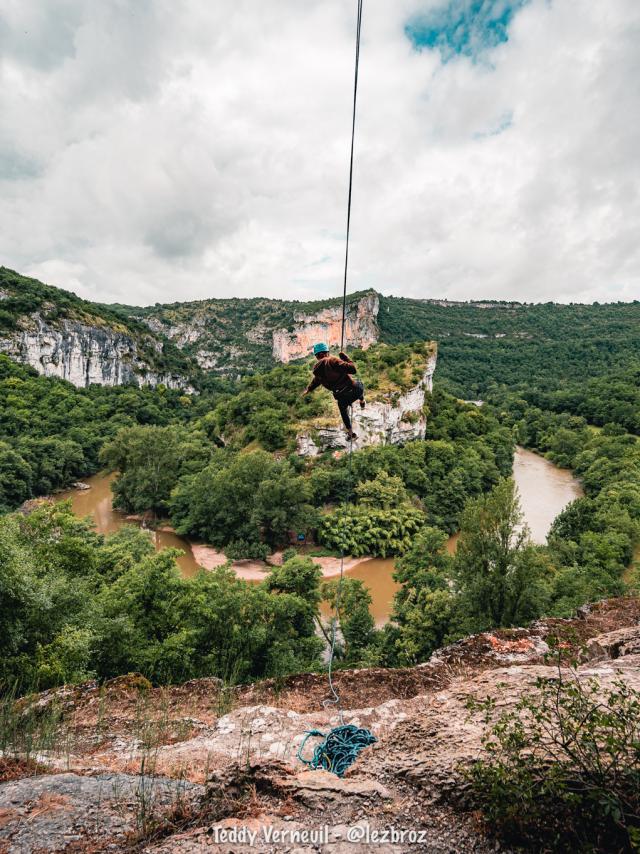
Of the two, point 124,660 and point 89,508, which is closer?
point 124,660

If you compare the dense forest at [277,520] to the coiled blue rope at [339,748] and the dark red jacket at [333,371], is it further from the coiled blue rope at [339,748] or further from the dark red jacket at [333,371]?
the dark red jacket at [333,371]

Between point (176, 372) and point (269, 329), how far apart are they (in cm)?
5380

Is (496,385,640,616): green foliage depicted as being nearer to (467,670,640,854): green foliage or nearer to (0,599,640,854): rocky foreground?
(0,599,640,854): rocky foreground

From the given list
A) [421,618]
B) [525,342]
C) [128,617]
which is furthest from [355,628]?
[525,342]

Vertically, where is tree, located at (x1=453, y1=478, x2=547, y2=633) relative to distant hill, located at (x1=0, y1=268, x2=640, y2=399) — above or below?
below

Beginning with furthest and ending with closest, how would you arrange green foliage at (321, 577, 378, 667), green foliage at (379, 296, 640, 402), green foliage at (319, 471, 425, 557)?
green foliage at (379, 296, 640, 402) < green foliage at (319, 471, 425, 557) < green foliage at (321, 577, 378, 667)

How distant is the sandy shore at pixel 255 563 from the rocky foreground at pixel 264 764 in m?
19.9

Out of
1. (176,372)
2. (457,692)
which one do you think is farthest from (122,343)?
(457,692)

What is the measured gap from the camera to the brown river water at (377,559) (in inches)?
1033

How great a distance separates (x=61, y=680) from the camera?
26.2 feet

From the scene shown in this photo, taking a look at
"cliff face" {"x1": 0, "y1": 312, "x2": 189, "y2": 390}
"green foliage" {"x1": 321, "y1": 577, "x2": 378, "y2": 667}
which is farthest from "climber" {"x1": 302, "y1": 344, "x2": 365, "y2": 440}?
"cliff face" {"x1": 0, "y1": 312, "x2": 189, "y2": 390}

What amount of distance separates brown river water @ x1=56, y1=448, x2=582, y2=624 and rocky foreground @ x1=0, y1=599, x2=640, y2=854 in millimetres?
11794

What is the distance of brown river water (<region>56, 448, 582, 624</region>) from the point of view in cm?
2625

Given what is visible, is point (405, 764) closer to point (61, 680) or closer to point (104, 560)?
point (61, 680)
